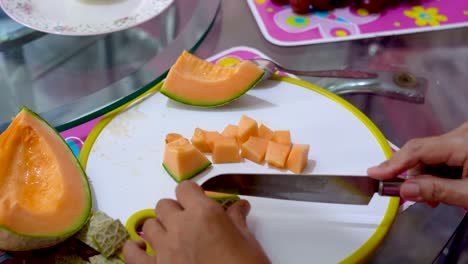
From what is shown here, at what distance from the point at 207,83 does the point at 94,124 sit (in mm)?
214

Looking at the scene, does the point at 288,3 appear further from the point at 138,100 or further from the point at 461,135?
the point at 461,135

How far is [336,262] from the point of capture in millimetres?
723

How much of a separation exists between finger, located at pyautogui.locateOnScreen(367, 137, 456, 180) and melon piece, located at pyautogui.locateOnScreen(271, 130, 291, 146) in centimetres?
16

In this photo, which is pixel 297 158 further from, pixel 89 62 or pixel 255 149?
pixel 89 62

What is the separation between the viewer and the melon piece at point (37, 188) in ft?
2.17

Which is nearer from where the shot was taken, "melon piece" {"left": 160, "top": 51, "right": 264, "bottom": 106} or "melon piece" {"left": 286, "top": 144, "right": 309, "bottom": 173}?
"melon piece" {"left": 286, "top": 144, "right": 309, "bottom": 173}

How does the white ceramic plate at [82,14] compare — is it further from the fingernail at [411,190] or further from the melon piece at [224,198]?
the fingernail at [411,190]

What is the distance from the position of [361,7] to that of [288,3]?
174mm

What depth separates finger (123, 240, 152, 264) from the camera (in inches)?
26.1

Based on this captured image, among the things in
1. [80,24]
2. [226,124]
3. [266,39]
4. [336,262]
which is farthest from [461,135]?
[80,24]

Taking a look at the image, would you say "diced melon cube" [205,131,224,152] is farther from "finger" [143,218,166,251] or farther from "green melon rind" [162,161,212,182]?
"finger" [143,218,166,251]

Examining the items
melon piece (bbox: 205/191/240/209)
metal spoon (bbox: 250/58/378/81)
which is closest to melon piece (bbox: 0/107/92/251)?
melon piece (bbox: 205/191/240/209)

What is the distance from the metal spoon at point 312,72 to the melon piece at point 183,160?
0.25m

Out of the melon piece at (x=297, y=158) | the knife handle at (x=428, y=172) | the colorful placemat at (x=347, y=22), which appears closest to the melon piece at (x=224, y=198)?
the melon piece at (x=297, y=158)
